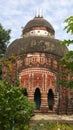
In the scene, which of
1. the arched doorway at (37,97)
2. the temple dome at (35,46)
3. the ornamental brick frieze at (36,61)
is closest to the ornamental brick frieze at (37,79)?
the ornamental brick frieze at (36,61)

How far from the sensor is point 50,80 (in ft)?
102

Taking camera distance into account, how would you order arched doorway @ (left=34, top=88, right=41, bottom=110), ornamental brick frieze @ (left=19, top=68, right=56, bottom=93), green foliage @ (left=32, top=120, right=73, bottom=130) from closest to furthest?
green foliage @ (left=32, top=120, right=73, bottom=130) < ornamental brick frieze @ (left=19, top=68, right=56, bottom=93) < arched doorway @ (left=34, top=88, right=41, bottom=110)

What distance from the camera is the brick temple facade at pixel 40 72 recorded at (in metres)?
30.9

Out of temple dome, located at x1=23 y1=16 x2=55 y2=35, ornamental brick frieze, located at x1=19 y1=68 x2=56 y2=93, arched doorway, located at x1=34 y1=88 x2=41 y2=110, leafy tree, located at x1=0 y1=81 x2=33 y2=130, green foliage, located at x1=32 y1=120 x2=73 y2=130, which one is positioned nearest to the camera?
leafy tree, located at x1=0 y1=81 x2=33 y2=130

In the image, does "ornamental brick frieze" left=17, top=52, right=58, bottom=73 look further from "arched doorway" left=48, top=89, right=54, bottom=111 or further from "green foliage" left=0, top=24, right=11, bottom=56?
"green foliage" left=0, top=24, right=11, bottom=56

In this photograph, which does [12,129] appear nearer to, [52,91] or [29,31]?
[52,91]

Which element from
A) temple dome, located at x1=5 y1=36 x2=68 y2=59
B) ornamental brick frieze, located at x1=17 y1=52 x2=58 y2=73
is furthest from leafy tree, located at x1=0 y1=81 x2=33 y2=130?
temple dome, located at x1=5 y1=36 x2=68 y2=59

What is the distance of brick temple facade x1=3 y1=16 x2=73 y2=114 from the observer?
30.9 m

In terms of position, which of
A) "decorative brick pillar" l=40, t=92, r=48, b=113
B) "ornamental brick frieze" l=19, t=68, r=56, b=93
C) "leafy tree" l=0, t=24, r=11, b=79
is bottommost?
"decorative brick pillar" l=40, t=92, r=48, b=113

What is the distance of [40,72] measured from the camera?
31.0 m

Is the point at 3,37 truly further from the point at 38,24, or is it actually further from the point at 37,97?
the point at 37,97

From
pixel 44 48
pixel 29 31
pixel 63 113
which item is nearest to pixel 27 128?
pixel 63 113

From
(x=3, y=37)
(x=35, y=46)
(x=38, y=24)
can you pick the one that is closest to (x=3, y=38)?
(x=3, y=37)

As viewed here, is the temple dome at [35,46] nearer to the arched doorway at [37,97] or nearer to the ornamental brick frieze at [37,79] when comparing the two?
the ornamental brick frieze at [37,79]
